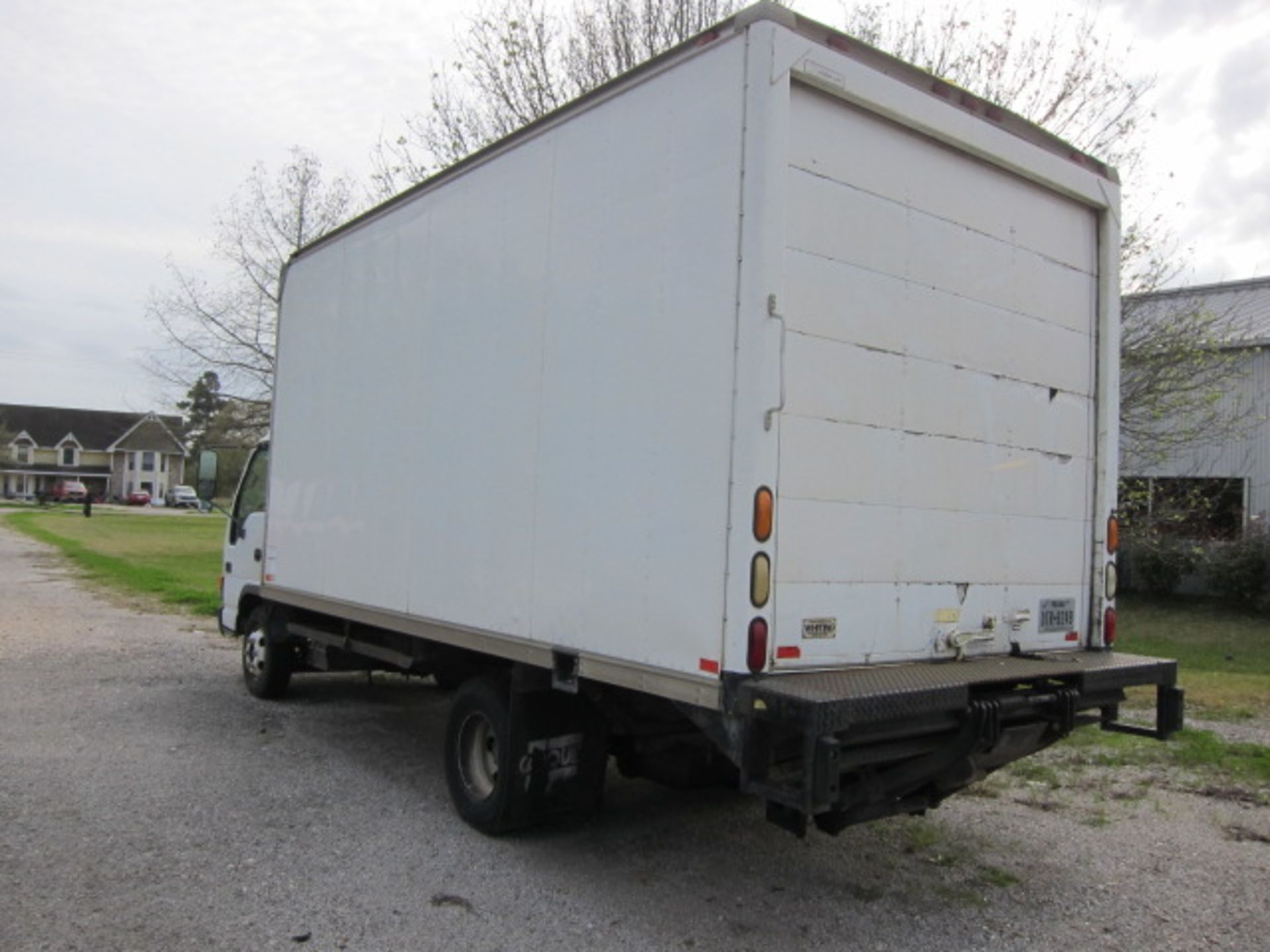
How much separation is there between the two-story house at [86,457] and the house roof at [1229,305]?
284 feet

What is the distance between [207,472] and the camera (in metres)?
8.39

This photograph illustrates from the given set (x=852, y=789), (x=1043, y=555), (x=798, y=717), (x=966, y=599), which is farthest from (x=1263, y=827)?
(x=798, y=717)

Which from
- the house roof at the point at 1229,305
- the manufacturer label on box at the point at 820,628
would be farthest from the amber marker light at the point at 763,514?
the house roof at the point at 1229,305

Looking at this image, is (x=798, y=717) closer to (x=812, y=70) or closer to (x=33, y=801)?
(x=812, y=70)

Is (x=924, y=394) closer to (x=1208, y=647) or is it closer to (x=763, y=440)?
(x=763, y=440)

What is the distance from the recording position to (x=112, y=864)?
15.4 feet

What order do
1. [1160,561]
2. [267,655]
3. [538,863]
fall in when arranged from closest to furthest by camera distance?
[538,863] → [267,655] → [1160,561]

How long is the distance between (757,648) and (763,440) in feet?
2.53

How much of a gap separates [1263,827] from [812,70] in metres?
4.85

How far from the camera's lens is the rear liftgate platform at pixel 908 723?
352 cm

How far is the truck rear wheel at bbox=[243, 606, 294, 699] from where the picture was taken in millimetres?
8258

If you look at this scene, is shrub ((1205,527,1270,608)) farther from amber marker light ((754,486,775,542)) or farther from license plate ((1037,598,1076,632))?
amber marker light ((754,486,775,542))

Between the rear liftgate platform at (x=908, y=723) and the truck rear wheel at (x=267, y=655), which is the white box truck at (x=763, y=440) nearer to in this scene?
the rear liftgate platform at (x=908, y=723)

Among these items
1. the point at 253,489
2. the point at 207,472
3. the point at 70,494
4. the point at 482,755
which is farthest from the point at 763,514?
the point at 70,494
